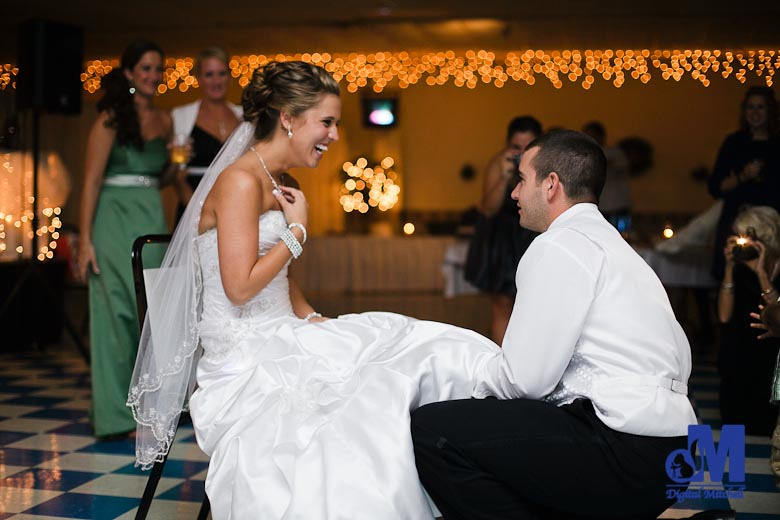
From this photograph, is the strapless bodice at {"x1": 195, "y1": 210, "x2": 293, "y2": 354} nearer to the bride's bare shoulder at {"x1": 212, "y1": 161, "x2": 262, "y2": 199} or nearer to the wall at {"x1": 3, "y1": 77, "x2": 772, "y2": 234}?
the bride's bare shoulder at {"x1": 212, "y1": 161, "x2": 262, "y2": 199}

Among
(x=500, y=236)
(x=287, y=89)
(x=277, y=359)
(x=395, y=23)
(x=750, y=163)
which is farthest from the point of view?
(x=395, y=23)

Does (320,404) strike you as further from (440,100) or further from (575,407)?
A: (440,100)

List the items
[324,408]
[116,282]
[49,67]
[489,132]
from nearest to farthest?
[324,408] → [116,282] → [49,67] → [489,132]

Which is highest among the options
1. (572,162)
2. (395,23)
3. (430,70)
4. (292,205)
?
(395,23)

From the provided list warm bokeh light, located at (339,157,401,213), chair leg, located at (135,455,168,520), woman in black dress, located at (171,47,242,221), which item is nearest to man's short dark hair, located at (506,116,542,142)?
woman in black dress, located at (171,47,242,221)

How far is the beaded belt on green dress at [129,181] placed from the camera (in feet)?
13.4

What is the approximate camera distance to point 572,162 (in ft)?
→ 6.59

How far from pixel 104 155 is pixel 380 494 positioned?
253cm

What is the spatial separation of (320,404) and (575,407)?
2.04ft

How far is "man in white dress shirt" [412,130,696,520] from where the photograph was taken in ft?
6.06

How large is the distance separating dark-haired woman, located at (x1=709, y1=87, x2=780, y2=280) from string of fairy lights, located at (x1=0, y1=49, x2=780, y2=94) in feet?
11.4

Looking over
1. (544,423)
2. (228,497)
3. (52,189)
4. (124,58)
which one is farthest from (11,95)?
(544,423)

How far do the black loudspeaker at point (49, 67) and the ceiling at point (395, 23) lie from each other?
2587 millimetres

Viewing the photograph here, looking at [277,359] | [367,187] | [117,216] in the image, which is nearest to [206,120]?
[117,216]
